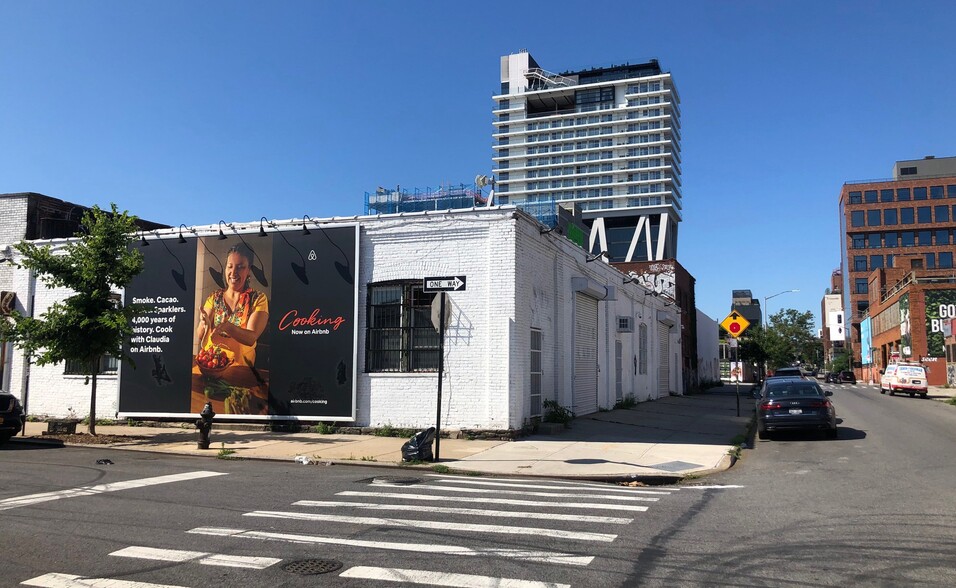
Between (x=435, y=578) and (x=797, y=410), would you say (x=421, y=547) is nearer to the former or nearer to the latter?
(x=435, y=578)

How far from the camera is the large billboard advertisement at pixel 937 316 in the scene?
56.9 metres

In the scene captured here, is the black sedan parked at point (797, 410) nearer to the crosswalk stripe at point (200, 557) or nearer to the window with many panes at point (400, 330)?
the window with many panes at point (400, 330)

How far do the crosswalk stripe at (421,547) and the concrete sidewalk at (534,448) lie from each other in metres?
5.20

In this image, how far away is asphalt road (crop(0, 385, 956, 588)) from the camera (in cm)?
561

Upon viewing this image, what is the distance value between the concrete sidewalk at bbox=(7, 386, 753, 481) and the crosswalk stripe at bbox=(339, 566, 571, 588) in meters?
6.09

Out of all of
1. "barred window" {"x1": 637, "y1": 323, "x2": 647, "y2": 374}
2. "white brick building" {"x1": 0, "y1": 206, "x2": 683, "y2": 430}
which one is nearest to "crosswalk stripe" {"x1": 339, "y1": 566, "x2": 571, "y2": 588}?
"white brick building" {"x1": 0, "y1": 206, "x2": 683, "y2": 430}

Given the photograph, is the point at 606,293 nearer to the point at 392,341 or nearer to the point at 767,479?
the point at 392,341

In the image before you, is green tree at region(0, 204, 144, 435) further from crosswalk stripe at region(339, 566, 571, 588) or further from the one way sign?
crosswalk stripe at region(339, 566, 571, 588)

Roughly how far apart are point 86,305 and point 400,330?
Answer: 24.0ft

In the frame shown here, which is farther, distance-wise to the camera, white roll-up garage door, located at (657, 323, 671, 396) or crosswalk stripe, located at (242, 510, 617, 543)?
white roll-up garage door, located at (657, 323, 671, 396)

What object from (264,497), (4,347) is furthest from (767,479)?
(4,347)

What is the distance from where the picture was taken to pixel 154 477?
35.0ft

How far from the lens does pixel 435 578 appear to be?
17.9 feet

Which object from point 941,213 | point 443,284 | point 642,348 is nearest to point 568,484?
point 443,284
